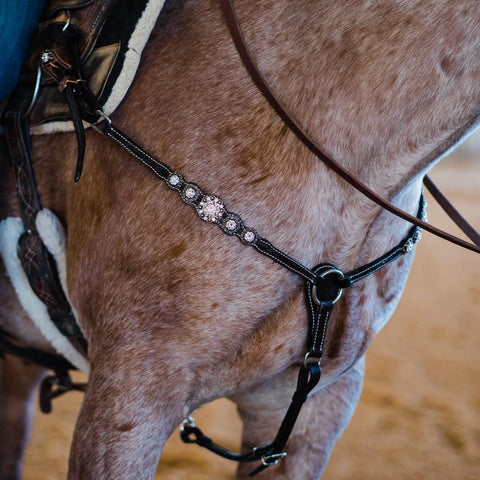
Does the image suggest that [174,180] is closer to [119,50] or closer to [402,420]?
[119,50]

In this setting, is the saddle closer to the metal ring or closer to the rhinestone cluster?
the rhinestone cluster

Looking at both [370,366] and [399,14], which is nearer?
[399,14]

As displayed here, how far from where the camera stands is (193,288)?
2.90ft

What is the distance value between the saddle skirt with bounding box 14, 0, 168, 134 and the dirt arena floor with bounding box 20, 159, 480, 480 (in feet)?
5.49

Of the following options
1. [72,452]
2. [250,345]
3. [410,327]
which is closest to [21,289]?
[72,452]

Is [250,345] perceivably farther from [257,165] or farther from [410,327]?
[410,327]

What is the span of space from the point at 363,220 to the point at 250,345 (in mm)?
272

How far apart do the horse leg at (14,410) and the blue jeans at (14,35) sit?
1.15 metres

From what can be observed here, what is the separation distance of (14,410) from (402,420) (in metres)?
1.72

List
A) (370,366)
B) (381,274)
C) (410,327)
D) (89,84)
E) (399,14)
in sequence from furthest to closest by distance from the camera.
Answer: (410,327) → (370,366) → (381,274) → (89,84) → (399,14)

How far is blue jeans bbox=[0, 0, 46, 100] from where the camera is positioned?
993 mm

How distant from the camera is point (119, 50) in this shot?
0.91m

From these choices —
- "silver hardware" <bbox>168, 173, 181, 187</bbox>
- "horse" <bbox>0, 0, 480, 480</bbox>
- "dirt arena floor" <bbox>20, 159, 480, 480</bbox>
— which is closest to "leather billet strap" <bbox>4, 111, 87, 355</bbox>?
"horse" <bbox>0, 0, 480, 480</bbox>

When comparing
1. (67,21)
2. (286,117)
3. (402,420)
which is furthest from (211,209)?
(402,420)
